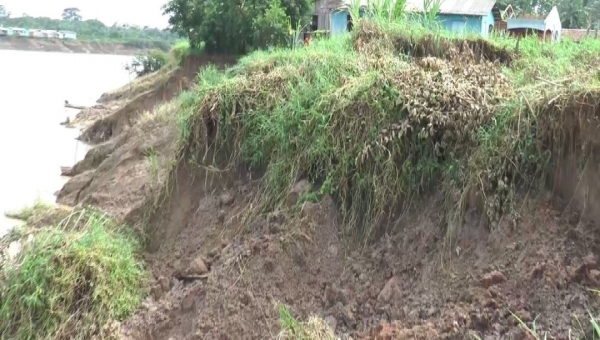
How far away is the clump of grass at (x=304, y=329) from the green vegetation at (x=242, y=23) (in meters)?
12.5

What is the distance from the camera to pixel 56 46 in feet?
202

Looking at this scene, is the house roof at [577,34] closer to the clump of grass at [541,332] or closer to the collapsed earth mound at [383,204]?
the collapsed earth mound at [383,204]

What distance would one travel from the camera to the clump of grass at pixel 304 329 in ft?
17.0

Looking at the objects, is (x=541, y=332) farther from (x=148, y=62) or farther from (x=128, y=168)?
(x=148, y=62)

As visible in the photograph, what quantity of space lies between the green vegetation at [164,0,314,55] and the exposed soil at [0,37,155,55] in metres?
37.4

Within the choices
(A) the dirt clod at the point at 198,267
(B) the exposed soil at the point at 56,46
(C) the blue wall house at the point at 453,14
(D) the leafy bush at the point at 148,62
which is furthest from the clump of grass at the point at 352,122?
(B) the exposed soil at the point at 56,46

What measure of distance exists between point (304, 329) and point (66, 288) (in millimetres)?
2436

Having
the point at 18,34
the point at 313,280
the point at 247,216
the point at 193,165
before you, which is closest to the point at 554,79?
the point at 313,280

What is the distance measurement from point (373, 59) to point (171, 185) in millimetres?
2705

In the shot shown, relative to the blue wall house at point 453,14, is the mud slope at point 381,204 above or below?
below

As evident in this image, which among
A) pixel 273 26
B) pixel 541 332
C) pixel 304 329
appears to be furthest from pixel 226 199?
pixel 273 26

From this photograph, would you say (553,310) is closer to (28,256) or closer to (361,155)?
(361,155)

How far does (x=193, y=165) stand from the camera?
7559mm

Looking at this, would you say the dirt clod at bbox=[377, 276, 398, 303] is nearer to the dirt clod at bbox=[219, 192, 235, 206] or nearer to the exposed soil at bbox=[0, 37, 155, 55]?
the dirt clod at bbox=[219, 192, 235, 206]
